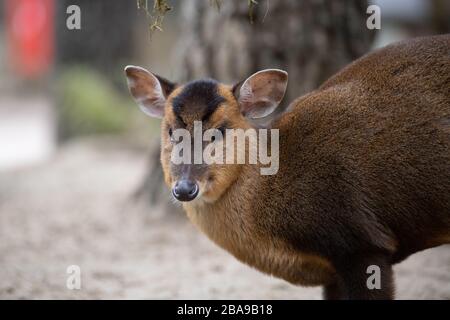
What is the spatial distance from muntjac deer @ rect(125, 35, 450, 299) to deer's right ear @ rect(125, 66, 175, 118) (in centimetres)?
22

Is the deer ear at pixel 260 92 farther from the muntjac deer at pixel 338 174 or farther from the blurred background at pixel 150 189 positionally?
the blurred background at pixel 150 189

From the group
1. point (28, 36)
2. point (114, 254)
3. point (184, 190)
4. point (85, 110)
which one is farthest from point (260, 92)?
point (28, 36)

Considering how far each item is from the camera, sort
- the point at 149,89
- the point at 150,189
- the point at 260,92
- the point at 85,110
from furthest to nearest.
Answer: the point at 85,110 → the point at 150,189 → the point at 149,89 → the point at 260,92

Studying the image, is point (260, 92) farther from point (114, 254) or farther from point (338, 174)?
point (114, 254)

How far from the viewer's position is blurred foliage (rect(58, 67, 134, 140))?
13.9 m

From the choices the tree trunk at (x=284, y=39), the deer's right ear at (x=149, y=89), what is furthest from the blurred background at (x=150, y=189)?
the deer's right ear at (x=149, y=89)

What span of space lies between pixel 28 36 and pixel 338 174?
75.3 ft

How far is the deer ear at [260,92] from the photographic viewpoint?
5297mm

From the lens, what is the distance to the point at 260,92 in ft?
17.6

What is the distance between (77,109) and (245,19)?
687 centimetres

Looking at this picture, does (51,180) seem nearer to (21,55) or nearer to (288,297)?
(288,297)

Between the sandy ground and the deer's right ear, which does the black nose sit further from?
the sandy ground

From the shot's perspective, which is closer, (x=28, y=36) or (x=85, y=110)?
(x=85, y=110)

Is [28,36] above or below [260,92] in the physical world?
above
